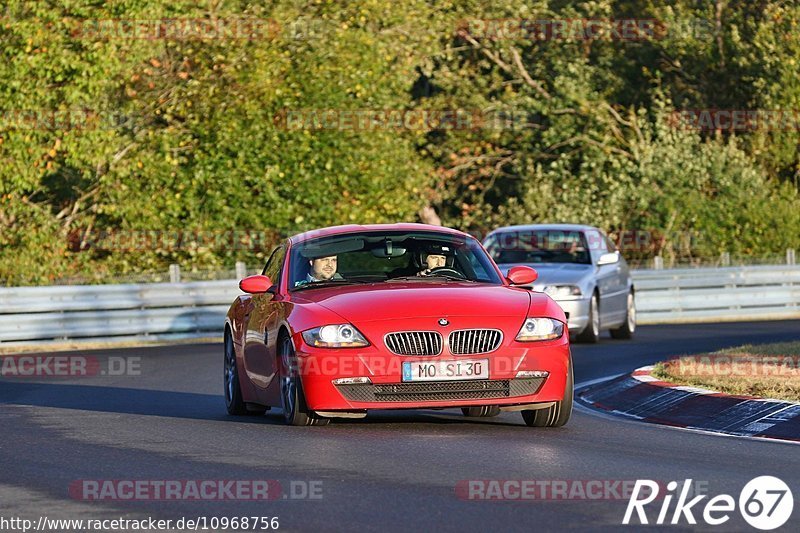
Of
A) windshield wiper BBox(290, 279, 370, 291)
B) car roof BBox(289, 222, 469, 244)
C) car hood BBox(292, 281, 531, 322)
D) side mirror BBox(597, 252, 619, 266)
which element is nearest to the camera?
car hood BBox(292, 281, 531, 322)

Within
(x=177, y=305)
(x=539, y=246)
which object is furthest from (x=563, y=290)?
(x=177, y=305)

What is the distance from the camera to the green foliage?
33.3 meters

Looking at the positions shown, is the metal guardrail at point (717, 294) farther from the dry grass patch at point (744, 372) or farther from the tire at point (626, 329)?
the dry grass patch at point (744, 372)

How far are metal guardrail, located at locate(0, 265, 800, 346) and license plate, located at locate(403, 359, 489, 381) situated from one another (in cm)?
1542

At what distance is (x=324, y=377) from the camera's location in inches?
468

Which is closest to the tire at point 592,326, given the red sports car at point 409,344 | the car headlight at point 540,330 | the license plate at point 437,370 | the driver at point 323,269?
the red sports car at point 409,344

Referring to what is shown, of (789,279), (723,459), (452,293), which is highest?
(452,293)

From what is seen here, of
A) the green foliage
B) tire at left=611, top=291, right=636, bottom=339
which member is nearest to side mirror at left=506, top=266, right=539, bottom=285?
tire at left=611, top=291, right=636, bottom=339

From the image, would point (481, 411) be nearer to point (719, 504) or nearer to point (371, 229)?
point (371, 229)

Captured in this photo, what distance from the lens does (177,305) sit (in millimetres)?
27812

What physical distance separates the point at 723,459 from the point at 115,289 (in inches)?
706

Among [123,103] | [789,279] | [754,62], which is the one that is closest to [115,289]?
[123,103]

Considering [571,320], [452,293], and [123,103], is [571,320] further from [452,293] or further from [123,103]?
[123,103]

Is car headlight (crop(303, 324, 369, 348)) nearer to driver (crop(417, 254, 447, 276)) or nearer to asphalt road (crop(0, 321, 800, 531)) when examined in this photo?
asphalt road (crop(0, 321, 800, 531))
